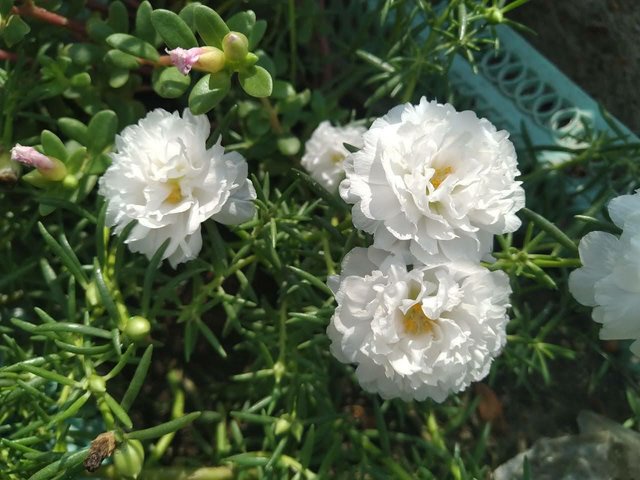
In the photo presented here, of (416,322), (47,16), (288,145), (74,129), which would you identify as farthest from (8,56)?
(416,322)

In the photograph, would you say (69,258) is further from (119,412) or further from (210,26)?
(210,26)

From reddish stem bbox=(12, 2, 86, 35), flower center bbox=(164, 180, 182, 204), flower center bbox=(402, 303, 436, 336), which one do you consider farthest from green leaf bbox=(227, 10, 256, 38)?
flower center bbox=(402, 303, 436, 336)

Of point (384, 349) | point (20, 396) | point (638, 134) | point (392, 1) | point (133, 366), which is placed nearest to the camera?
point (384, 349)

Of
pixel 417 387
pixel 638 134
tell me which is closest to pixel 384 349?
pixel 417 387

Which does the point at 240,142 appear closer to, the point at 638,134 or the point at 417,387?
the point at 417,387

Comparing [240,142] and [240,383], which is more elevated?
[240,142]

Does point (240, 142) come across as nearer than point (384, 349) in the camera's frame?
No

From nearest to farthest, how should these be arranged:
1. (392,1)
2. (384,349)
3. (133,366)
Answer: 1. (384,349)
2. (392,1)
3. (133,366)
